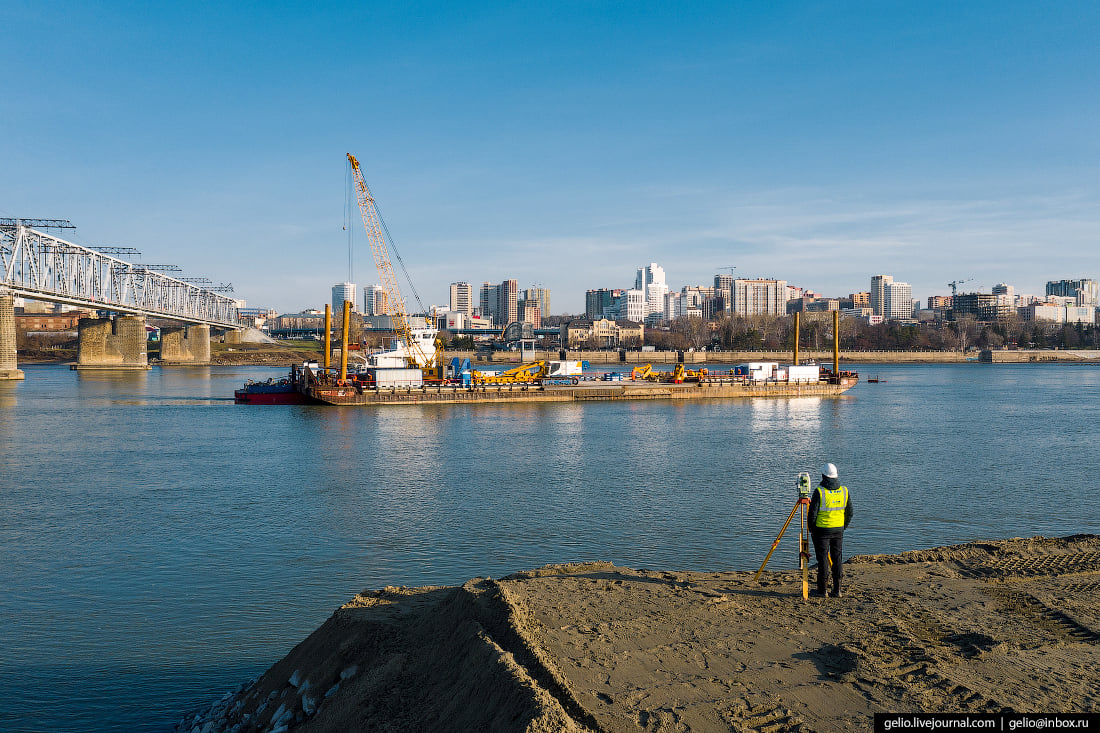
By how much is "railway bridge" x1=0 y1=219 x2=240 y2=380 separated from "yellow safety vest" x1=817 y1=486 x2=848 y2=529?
78.0 m

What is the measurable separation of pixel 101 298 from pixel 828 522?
105635mm

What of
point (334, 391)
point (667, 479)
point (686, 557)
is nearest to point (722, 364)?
point (334, 391)

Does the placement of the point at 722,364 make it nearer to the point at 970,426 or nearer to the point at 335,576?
the point at 970,426

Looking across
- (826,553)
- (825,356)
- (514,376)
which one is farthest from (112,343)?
(825,356)

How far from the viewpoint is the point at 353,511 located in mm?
18906

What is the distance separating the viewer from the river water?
34.1ft

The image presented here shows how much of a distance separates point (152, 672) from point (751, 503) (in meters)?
14.0

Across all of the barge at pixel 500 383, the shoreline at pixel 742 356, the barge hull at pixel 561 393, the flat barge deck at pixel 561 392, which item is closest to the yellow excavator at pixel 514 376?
the barge at pixel 500 383

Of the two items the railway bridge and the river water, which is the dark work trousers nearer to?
the river water

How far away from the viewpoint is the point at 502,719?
5.38 metres

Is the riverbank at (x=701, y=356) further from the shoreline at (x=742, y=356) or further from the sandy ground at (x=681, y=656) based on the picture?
the sandy ground at (x=681, y=656)

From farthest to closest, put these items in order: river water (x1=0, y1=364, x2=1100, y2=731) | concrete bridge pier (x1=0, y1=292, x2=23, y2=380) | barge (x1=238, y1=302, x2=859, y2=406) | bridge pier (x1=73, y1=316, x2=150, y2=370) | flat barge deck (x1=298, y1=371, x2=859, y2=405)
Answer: bridge pier (x1=73, y1=316, x2=150, y2=370) → concrete bridge pier (x1=0, y1=292, x2=23, y2=380) → barge (x1=238, y1=302, x2=859, y2=406) → flat barge deck (x1=298, y1=371, x2=859, y2=405) → river water (x1=0, y1=364, x2=1100, y2=731)

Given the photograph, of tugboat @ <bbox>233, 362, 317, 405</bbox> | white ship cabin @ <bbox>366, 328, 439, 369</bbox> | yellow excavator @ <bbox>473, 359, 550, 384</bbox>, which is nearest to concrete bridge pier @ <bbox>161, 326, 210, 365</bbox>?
tugboat @ <bbox>233, 362, 317, 405</bbox>

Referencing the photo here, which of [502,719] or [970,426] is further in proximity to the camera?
[970,426]
